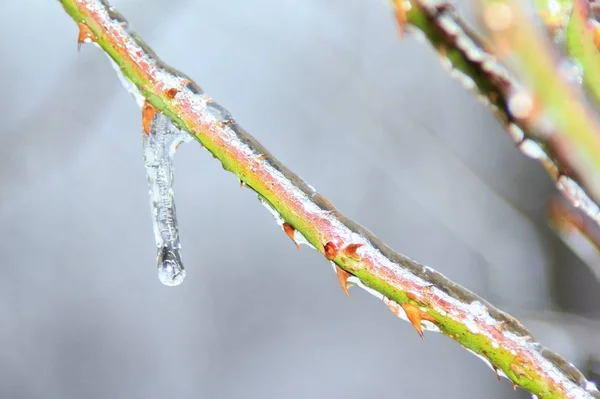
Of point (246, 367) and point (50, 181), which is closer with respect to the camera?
point (50, 181)

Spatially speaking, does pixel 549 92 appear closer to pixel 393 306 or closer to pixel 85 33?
pixel 393 306

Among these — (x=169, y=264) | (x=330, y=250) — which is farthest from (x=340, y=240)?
(x=169, y=264)

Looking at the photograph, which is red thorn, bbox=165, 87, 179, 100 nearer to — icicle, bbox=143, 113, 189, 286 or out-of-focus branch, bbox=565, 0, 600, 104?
icicle, bbox=143, 113, 189, 286

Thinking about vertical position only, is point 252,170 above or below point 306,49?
below

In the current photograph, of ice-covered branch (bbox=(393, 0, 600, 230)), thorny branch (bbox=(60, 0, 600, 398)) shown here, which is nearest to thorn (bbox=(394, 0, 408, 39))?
ice-covered branch (bbox=(393, 0, 600, 230))

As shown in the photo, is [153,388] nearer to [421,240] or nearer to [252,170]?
A: [421,240]

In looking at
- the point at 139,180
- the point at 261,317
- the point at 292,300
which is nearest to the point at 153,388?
the point at 261,317
